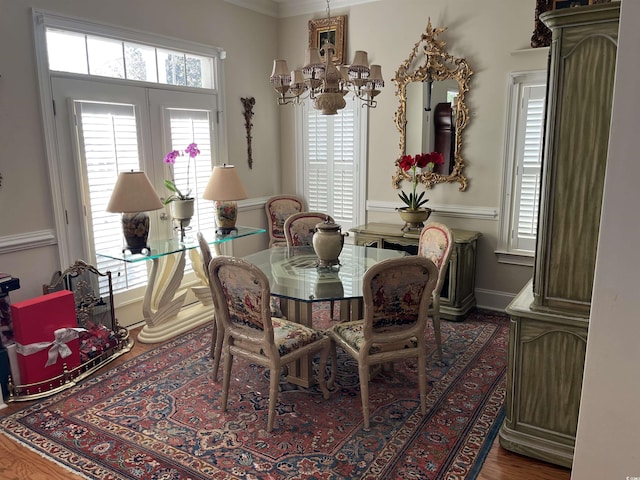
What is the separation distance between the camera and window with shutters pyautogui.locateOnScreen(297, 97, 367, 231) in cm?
499

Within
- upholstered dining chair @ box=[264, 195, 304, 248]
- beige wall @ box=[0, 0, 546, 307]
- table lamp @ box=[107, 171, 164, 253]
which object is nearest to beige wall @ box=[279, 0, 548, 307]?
beige wall @ box=[0, 0, 546, 307]

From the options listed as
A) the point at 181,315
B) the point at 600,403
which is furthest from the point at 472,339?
the point at 181,315

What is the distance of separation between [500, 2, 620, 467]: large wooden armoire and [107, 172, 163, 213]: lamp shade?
8.37 feet

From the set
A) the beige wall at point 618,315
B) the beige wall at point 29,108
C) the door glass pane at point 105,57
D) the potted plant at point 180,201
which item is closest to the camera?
the beige wall at point 618,315

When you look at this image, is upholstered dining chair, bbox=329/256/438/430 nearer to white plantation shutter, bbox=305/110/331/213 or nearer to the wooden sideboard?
the wooden sideboard

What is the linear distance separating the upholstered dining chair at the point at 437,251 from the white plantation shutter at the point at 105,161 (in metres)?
2.40

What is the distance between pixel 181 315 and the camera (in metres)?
4.15

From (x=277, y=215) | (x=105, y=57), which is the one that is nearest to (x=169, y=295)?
(x=277, y=215)

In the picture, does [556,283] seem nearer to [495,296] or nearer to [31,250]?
[495,296]

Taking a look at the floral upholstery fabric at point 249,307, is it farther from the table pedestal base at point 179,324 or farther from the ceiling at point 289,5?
the ceiling at point 289,5

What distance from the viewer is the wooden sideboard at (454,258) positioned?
4.19 metres

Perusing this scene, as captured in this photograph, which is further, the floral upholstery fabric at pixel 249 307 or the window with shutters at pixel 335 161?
the window with shutters at pixel 335 161

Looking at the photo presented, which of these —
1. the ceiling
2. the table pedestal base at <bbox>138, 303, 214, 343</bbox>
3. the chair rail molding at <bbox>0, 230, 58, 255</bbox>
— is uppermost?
the ceiling

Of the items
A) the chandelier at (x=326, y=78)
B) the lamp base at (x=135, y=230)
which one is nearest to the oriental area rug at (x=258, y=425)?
the lamp base at (x=135, y=230)
